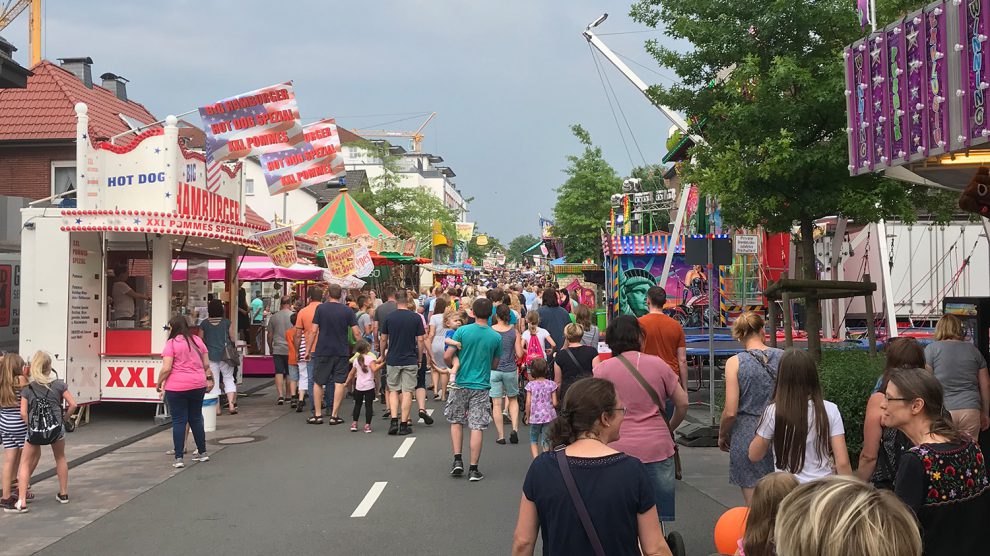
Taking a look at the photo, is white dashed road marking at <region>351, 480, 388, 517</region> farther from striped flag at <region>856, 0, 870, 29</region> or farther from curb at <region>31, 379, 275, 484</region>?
striped flag at <region>856, 0, 870, 29</region>

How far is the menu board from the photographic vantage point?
495 inches

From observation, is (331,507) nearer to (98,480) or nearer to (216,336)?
(98,480)

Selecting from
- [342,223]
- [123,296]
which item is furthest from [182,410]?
[342,223]

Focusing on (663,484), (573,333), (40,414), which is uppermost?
(573,333)

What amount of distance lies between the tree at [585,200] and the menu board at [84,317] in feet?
114

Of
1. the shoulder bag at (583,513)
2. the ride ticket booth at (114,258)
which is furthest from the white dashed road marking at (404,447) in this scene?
the shoulder bag at (583,513)

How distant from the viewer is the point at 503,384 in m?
10.8

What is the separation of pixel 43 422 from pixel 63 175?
19.9 metres

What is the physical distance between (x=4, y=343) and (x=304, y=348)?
35.6 feet

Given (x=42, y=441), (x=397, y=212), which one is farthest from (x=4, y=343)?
(x=397, y=212)

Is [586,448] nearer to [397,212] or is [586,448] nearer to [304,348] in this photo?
[304,348]

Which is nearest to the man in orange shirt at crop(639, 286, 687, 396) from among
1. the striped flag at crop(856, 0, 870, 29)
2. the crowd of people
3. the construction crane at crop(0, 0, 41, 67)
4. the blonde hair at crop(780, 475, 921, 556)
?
the crowd of people

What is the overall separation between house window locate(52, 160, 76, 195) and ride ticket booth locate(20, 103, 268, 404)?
13.1 m

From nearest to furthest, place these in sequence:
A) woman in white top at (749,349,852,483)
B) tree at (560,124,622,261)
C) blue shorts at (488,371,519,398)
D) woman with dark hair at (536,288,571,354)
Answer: woman in white top at (749,349,852,483) → blue shorts at (488,371,519,398) → woman with dark hair at (536,288,571,354) → tree at (560,124,622,261)
